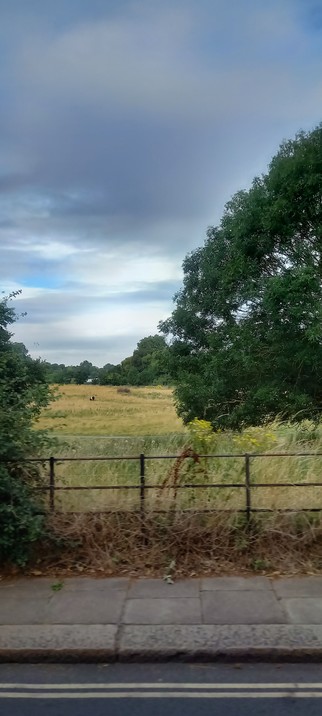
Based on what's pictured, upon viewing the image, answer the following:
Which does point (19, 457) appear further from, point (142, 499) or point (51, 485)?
point (142, 499)

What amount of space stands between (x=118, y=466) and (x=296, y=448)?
2.27 meters

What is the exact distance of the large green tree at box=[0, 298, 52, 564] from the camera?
5.82 meters

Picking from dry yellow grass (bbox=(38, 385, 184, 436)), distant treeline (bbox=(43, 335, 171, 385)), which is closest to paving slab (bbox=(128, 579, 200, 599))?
dry yellow grass (bbox=(38, 385, 184, 436))

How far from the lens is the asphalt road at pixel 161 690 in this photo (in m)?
3.74

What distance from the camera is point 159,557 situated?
6.09 m

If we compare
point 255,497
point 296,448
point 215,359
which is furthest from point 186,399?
point 255,497

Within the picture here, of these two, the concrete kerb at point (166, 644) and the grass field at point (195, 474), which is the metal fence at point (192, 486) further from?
the concrete kerb at point (166, 644)

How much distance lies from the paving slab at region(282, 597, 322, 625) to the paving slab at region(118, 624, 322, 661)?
0.13 metres

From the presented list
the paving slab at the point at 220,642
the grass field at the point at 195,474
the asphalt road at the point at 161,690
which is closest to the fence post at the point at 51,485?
the grass field at the point at 195,474

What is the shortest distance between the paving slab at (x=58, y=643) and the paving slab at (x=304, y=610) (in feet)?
4.54

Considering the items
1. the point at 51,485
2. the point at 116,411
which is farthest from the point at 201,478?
the point at 116,411

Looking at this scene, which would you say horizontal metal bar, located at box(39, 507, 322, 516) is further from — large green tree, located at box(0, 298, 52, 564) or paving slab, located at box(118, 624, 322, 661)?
paving slab, located at box(118, 624, 322, 661)

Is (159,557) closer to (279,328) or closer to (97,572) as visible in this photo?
(97,572)

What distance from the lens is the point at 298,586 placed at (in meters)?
5.52
